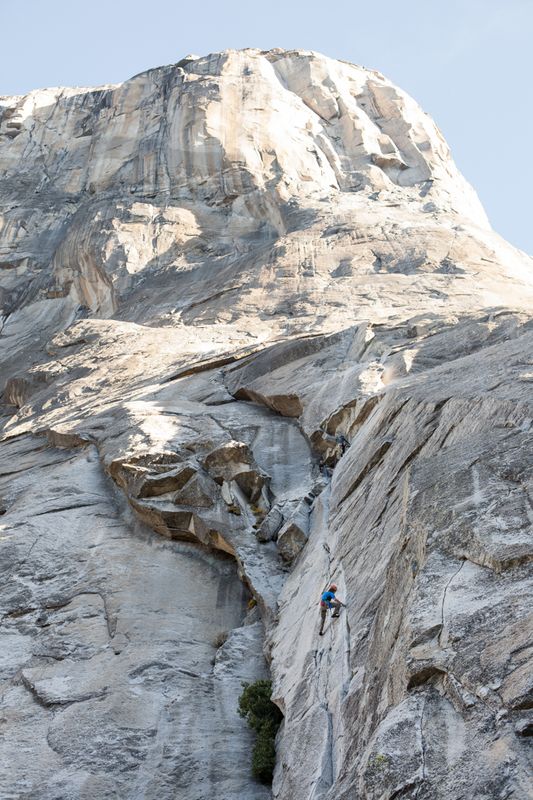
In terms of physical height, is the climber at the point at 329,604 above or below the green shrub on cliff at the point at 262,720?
above

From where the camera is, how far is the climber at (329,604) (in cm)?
1524

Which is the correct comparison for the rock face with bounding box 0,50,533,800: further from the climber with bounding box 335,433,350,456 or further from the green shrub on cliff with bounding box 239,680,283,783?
the green shrub on cliff with bounding box 239,680,283,783

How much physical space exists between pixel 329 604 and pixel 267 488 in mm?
10429

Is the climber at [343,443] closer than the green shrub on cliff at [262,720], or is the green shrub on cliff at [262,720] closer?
the green shrub on cliff at [262,720]

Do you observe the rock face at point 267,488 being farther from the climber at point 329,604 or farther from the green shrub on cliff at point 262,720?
the green shrub on cliff at point 262,720

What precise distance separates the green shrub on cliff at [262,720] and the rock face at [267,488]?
1.28 ft

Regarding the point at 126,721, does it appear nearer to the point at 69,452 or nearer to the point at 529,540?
the point at 529,540

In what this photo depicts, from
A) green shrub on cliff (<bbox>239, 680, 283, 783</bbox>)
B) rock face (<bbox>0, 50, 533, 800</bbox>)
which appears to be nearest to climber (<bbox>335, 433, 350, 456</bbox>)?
rock face (<bbox>0, 50, 533, 800</bbox>)

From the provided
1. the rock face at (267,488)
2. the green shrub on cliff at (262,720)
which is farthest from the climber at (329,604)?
the green shrub on cliff at (262,720)

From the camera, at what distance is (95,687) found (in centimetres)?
1805

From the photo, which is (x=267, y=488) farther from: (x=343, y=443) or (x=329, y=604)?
(x=329, y=604)

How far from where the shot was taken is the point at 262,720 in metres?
16.4

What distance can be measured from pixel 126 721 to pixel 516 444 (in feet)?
31.0

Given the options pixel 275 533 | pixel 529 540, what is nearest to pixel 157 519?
pixel 275 533
